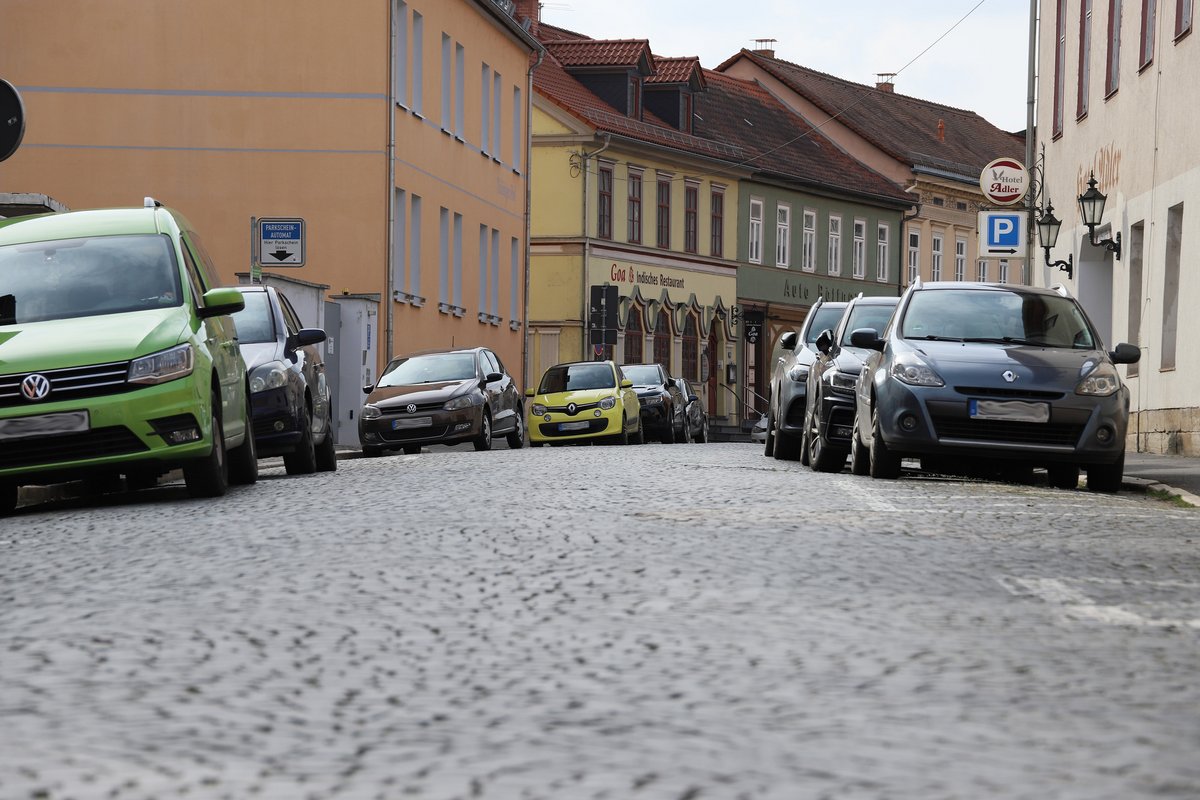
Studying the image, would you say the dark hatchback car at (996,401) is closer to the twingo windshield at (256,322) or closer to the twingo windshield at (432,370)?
the twingo windshield at (256,322)

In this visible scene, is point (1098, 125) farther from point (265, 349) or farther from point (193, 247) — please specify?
point (193, 247)

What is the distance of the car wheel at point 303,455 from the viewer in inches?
684

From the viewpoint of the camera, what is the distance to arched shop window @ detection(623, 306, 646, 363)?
59469 mm

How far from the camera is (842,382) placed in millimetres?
18219

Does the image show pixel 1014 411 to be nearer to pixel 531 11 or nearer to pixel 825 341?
pixel 825 341

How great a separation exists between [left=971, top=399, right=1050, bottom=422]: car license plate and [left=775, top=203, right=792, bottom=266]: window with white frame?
50.8 m

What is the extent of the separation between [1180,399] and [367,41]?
1930 cm

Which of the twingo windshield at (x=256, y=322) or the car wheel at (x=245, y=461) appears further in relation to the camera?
the twingo windshield at (x=256, y=322)

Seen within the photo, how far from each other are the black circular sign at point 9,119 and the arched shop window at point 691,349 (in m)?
49.1

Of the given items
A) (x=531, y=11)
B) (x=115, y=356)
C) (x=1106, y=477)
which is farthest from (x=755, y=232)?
(x=115, y=356)

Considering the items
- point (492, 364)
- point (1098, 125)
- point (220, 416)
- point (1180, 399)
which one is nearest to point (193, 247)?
point (220, 416)

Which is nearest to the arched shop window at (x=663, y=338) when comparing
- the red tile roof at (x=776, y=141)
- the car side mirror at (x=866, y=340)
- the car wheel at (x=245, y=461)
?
Answer: the red tile roof at (x=776, y=141)

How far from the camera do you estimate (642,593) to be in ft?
25.6

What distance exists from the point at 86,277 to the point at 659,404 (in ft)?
83.0
